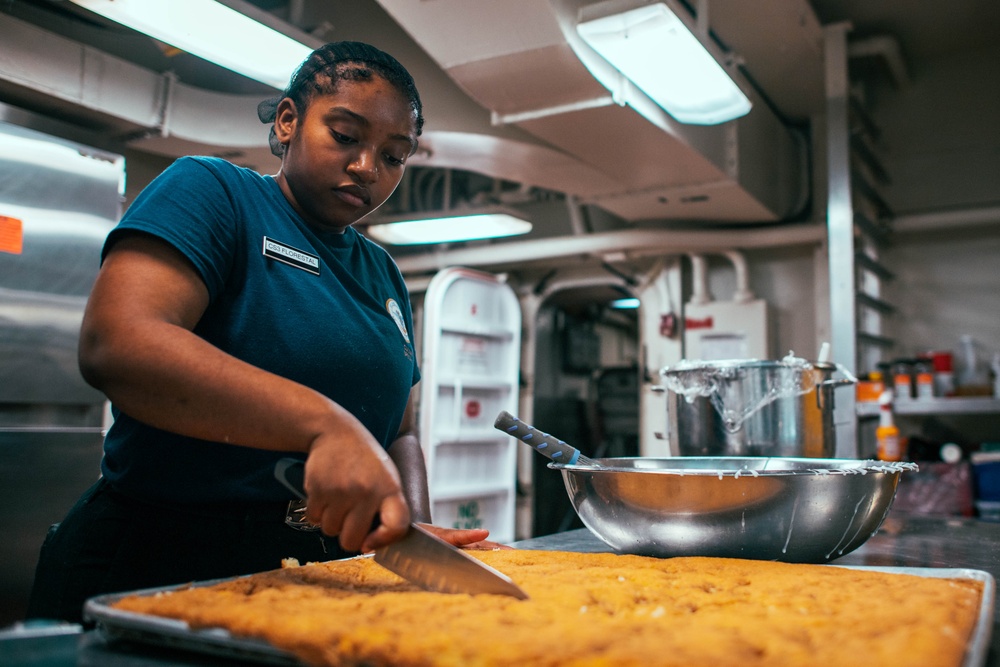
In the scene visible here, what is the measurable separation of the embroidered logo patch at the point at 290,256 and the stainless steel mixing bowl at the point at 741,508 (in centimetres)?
46

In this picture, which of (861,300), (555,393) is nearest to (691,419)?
(861,300)

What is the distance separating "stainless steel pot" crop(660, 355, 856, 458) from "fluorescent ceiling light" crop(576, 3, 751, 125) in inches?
37.2

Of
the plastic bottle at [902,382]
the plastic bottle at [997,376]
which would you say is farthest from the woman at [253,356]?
the plastic bottle at [997,376]

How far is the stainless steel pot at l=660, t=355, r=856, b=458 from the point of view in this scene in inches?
69.9

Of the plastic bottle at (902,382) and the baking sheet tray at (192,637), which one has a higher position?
the plastic bottle at (902,382)

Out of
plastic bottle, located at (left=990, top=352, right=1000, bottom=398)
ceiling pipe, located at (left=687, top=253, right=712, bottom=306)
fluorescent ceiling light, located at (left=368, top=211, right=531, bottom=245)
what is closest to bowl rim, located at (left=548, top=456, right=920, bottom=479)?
plastic bottle, located at (left=990, top=352, right=1000, bottom=398)

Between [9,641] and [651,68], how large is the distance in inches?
88.1

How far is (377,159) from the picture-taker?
104 centimetres

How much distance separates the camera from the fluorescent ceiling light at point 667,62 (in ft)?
6.82

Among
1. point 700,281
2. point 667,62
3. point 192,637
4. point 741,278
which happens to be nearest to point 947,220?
point 741,278

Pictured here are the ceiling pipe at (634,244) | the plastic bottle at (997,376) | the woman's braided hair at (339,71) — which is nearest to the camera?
the woman's braided hair at (339,71)

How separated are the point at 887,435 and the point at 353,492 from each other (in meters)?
2.59

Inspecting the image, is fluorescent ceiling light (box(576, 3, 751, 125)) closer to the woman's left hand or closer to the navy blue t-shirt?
the navy blue t-shirt

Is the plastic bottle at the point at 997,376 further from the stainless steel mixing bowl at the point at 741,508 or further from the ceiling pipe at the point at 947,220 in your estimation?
the stainless steel mixing bowl at the point at 741,508
